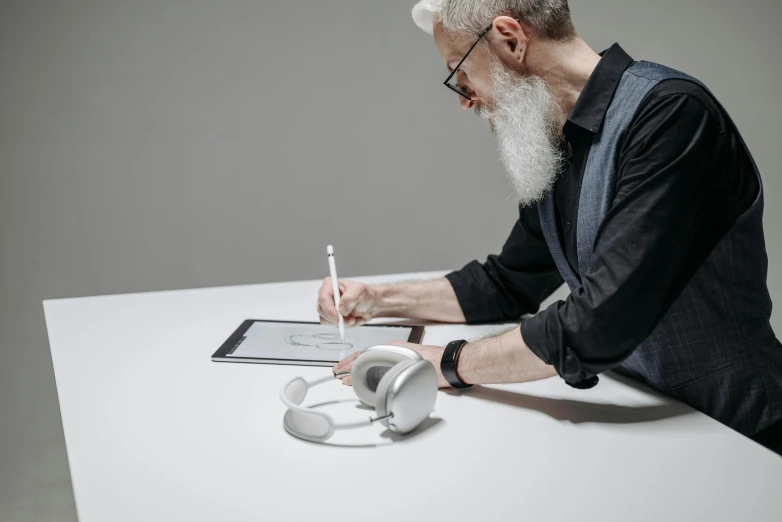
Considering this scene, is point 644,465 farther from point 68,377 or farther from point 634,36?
point 634,36

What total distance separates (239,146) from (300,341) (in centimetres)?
199

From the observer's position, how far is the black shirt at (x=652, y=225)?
1.11 metres

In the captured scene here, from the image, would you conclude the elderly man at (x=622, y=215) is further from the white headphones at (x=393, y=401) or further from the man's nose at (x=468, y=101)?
the white headphones at (x=393, y=401)

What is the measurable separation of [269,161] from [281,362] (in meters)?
2.12

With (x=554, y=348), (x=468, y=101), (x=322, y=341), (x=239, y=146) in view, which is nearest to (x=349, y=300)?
(x=322, y=341)

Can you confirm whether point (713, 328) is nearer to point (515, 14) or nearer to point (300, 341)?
point (515, 14)

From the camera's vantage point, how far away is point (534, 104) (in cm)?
143

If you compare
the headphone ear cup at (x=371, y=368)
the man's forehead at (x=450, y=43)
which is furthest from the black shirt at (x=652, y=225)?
the man's forehead at (x=450, y=43)

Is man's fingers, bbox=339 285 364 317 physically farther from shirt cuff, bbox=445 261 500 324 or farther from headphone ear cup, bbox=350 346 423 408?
headphone ear cup, bbox=350 346 423 408

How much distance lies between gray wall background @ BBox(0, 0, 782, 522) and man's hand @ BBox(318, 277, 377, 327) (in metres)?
1.83

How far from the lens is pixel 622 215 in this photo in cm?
114

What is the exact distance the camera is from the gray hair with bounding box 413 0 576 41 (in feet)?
4.45

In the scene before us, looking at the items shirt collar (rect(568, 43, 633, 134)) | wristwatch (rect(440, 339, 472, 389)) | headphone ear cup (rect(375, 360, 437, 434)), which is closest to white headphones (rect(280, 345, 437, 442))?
headphone ear cup (rect(375, 360, 437, 434))

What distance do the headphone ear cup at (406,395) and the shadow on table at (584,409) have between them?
0.55ft
